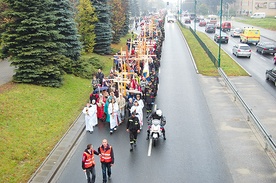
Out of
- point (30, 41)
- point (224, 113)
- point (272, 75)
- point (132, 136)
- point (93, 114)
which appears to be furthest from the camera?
point (272, 75)

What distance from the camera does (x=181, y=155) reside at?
13500mm

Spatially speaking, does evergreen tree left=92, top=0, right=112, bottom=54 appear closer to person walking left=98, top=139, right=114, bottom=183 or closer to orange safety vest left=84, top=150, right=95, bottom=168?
person walking left=98, top=139, right=114, bottom=183

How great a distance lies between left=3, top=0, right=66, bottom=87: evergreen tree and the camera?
19750 millimetres

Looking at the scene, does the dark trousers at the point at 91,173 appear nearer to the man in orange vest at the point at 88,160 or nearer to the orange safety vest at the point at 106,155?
the man in orange vest at the point at 88,160

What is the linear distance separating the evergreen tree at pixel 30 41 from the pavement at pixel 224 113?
1852mm

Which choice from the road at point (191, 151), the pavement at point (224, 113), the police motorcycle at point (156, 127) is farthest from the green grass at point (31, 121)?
the police motorcycle at point (156, 127)

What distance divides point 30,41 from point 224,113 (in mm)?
11739

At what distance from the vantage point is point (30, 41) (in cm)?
2002

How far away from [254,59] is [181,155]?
2537 cm

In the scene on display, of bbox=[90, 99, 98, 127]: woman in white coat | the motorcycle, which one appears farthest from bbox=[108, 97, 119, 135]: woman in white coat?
the motorcycle

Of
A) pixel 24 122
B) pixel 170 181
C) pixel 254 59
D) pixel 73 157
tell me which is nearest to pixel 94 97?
pixel 24 122

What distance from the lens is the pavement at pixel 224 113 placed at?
→ 1240cm

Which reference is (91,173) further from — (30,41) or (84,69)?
(84,69)


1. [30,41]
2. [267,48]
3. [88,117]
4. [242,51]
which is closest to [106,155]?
[88,117]
